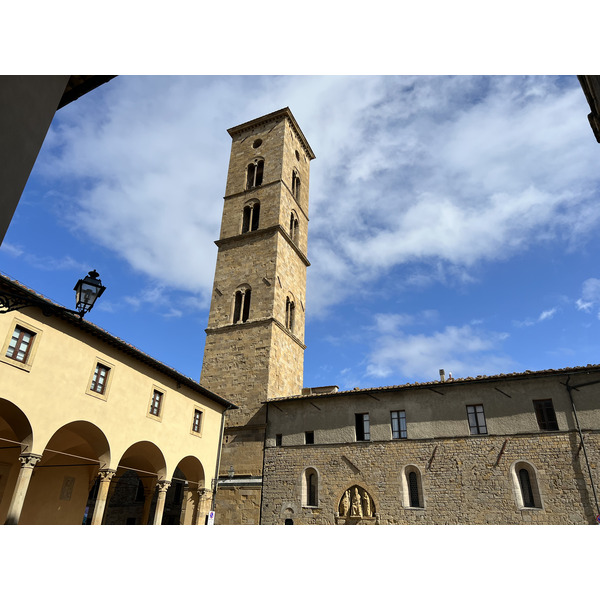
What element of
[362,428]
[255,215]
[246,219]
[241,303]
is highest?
[255,215]

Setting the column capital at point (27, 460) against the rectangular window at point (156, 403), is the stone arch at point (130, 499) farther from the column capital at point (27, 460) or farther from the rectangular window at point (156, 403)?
the column capital at point (27, 460)

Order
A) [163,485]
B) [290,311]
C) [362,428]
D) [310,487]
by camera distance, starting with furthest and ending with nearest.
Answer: [290,311]
[310,487]
[362,428]
[163,485]

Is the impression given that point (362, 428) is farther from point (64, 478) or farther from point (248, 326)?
point (64, 478)

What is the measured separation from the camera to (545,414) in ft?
55.5

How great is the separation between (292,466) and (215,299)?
1127 cm

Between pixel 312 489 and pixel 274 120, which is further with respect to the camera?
pixel 274 120

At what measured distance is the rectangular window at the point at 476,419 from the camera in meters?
17.6

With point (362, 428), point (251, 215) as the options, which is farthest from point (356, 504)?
point (251, 215)

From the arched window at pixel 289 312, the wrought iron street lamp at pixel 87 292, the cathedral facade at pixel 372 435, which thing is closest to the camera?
the wrought iron street lamp at pixel 87 292

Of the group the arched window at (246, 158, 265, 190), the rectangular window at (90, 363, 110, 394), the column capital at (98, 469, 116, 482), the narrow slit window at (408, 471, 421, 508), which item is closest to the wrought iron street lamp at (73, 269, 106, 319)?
the rectangular window at (90, 363, 110, 394)

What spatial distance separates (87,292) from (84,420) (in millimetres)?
8774

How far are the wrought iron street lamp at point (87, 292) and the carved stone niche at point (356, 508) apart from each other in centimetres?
1548

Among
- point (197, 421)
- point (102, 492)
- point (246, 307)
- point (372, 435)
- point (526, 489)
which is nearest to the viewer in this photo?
point (102, 492)

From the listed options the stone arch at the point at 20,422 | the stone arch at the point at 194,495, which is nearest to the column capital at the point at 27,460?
the stone arch at the point at 20,422
